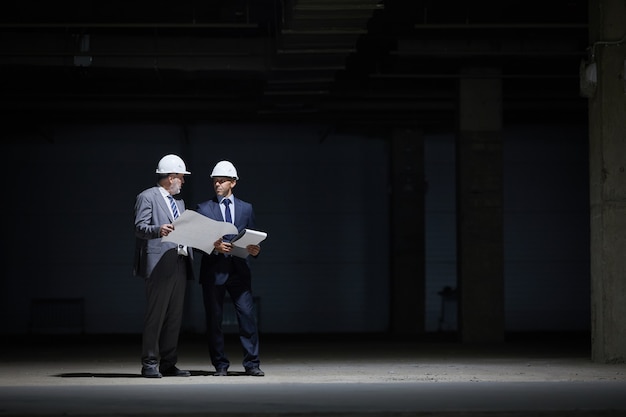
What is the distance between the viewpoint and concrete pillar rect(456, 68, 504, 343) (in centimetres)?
2147

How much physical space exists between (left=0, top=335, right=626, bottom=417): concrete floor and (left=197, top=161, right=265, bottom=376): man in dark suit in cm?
31

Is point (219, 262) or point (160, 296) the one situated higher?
point (219, 262)

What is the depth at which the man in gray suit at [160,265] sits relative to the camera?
12273 millimetres

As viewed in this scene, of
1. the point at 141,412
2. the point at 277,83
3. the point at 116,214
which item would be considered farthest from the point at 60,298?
the point at 141,412

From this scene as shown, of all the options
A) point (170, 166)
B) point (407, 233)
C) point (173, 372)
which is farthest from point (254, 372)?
point (407, 233)

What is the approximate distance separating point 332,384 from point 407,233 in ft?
52.8

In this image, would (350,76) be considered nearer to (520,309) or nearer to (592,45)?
(520,309)

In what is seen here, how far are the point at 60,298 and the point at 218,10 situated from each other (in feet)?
32.1

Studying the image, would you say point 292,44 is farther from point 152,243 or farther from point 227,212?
point 152,243

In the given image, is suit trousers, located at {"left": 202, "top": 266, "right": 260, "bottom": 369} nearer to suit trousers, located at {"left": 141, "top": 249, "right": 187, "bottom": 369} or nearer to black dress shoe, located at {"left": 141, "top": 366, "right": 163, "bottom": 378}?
suit trousers, located at {"left": 141, "top": 249, "right": 187, "bottom": 369}

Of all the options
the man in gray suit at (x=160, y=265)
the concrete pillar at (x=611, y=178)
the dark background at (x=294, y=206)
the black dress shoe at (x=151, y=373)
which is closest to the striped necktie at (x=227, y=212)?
the man in gray suit at (x=160, y=265)

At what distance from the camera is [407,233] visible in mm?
26922

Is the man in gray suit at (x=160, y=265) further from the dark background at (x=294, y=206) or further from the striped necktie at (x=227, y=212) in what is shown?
the dark background at (x=294, y=206)

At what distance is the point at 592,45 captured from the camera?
14.4 m
